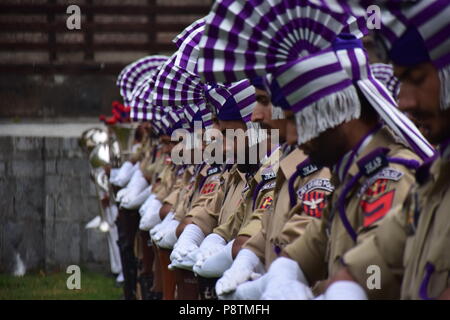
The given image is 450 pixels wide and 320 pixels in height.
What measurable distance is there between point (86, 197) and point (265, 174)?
383 inches

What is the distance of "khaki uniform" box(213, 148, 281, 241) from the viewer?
16.0ft

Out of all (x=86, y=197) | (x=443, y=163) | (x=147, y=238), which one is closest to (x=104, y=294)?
(x=86, y=197)

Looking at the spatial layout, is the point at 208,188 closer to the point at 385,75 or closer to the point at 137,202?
the point at 385,75

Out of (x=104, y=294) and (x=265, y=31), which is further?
(x=104, y=294)

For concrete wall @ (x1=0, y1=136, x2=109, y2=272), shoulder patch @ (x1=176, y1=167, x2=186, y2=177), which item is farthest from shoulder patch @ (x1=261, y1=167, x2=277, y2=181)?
concrete wall @ (x1=0, y1=136, x2=109, y2=272)

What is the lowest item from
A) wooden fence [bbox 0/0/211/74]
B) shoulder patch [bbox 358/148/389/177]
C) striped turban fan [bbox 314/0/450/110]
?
shoulder patch [bbox 358/148/389/177]

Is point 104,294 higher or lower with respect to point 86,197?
lower

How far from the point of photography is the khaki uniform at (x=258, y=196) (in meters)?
4.86

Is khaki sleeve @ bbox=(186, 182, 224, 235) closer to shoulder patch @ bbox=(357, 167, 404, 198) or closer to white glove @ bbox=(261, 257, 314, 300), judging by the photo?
white glove @ bbox=(261, 257, 314, 300)

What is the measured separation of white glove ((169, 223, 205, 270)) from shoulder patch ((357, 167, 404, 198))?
245 centimetres

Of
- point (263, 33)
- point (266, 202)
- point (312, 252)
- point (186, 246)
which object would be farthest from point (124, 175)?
point (312, 252)

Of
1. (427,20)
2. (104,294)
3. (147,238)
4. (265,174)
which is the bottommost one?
(104,294)

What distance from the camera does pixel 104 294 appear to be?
1268 cm

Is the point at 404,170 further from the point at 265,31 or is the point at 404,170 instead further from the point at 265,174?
the point at 265,174
